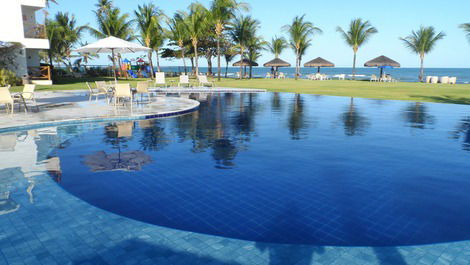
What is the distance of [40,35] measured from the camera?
26.2 meters

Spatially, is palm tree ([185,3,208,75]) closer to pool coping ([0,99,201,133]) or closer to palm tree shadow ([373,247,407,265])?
pool coping ([0,99,201,133])

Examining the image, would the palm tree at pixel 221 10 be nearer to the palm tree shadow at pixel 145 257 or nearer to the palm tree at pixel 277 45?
the palm tree at pixel 277 45

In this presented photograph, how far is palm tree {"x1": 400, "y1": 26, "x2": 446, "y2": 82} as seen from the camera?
3722 centimetres

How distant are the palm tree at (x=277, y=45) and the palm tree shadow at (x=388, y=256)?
47.3m

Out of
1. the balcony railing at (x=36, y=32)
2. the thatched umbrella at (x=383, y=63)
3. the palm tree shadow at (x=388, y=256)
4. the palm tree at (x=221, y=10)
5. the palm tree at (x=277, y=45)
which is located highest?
the palm tree at (x=221, y=10)

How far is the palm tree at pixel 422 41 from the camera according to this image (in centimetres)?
3722

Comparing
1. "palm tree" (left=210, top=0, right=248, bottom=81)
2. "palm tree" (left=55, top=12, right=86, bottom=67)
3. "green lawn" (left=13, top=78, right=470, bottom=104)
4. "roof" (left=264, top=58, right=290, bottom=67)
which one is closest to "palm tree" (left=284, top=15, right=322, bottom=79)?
"roof" (left=264, top=58, right=290, bottom=67)

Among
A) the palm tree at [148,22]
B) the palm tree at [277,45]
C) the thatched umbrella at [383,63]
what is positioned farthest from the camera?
the palm tree at [277,45]

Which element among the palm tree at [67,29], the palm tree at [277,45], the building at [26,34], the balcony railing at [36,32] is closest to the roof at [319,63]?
the palm tree at [277,45]

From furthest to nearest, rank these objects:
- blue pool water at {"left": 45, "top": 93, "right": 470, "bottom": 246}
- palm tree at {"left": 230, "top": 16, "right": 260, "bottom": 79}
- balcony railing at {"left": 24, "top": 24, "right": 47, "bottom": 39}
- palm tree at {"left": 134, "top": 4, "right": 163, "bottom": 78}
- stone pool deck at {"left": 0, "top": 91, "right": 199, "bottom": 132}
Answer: palm tree at {"left": 230, "top": 16, "right": 260, "bottom": 79}, palm tree at {"left": 134, "top": 4, "right": 163, "bottom": 78}, balcony railing at {"left": 24, "top": 24, "right": 47, "bottom": 39}, stone pool deck at {"left": 0, "top": 91, "right": 199, "bottom": 132}, blue pool water at {"left": 45, "top": 93, "right": 470, "bottom": 246}


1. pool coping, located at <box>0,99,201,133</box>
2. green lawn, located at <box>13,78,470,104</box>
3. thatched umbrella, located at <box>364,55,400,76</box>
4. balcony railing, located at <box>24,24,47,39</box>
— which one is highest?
balcony railing, located at <box>24,24,47,39</box>

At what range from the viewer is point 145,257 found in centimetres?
291

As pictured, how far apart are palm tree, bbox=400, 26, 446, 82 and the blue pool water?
33.5 metres

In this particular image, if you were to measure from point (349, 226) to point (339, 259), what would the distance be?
0.70 m
